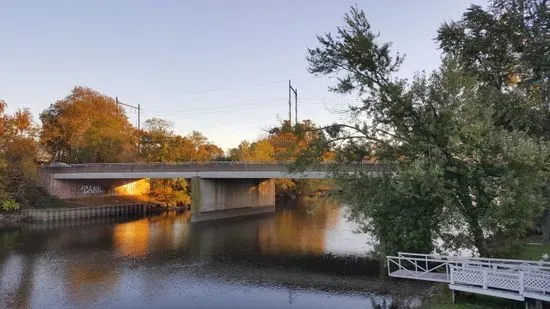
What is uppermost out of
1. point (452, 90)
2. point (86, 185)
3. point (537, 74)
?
point (537, 74)

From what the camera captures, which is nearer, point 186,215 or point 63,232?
point 63,232

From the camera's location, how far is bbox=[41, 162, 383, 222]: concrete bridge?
5622cm

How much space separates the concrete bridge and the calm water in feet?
28.5

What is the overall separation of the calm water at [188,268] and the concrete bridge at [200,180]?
8.68m

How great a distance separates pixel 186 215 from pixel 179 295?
41199mm

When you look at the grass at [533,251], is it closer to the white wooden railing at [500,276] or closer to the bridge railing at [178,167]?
the white wooden railing at [500,276]

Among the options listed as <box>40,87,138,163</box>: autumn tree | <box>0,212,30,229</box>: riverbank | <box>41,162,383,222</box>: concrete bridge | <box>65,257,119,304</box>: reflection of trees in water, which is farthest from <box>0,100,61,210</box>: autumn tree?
<box>65,257,119,304</box>: reflection of trees in water

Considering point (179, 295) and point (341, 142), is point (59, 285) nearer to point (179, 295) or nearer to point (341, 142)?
point (179, 295)

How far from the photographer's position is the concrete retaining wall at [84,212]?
54.3 metres

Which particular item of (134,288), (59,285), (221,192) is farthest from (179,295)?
(221,192)

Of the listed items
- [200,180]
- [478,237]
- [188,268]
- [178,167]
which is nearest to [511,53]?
[478,237]

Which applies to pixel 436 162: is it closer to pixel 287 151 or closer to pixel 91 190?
pixel 287 151

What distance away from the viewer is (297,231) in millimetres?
46438

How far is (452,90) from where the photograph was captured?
18.1 meters
